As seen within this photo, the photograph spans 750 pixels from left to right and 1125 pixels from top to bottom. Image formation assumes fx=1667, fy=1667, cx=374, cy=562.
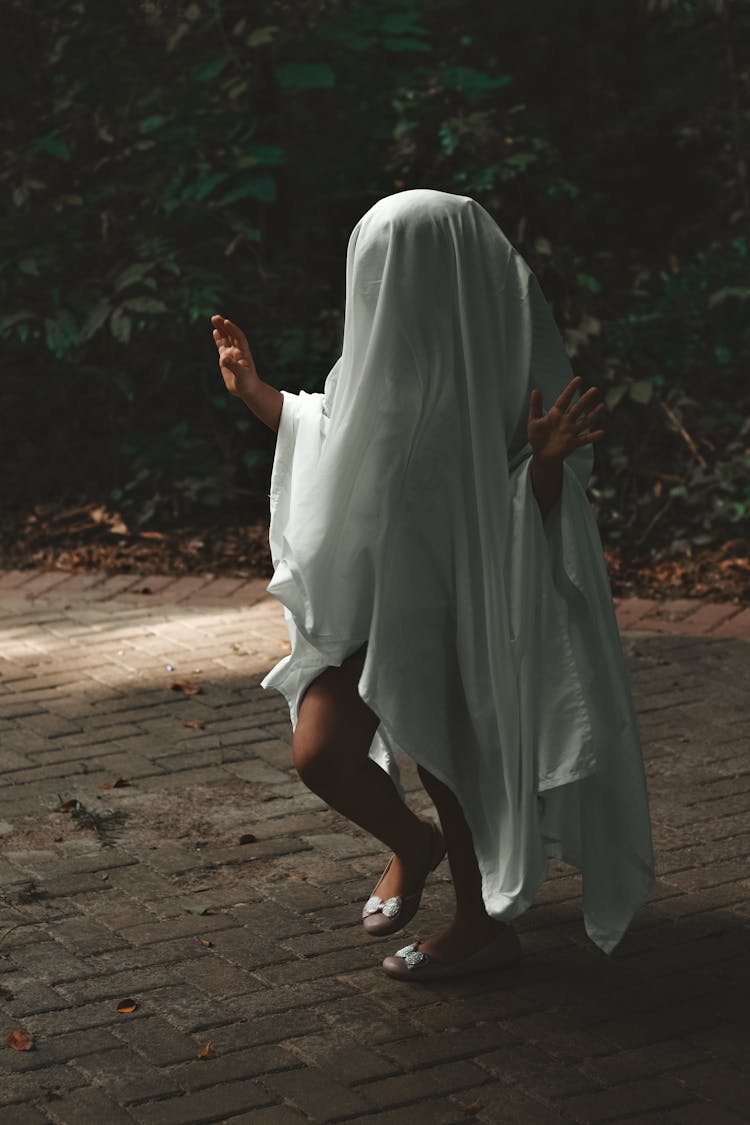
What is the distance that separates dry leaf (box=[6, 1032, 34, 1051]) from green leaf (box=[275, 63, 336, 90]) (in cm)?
665

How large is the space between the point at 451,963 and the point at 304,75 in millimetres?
6469

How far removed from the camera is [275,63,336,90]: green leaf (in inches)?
357

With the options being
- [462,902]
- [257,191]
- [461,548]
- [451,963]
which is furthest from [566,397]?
[257,191]

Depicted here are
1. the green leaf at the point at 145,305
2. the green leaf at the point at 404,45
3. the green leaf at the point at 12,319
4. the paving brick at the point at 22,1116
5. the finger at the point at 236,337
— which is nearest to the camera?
the paving brick at the point at 22,1116

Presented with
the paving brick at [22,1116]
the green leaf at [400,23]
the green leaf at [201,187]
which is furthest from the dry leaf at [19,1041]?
the green leaf at [400,23]

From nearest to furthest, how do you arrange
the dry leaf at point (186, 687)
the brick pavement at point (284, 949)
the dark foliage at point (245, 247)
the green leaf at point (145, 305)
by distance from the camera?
the brick pavement at point (284, 949), the dry leaf at point (186, 687), the green leaf at point (145, 305), the dark foliage at point (245, 247)

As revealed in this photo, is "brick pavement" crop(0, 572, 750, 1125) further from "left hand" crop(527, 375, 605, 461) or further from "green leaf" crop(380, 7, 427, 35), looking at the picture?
"green leaf" crop(380, 7, 427, 35)

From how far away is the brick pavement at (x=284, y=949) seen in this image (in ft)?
10.6

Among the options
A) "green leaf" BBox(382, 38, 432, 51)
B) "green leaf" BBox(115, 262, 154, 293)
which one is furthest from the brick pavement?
"green leaf" BBox(382, 38, 432, 51)

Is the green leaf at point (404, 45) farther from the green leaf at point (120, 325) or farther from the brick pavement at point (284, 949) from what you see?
the brick pavement at point (284, 949)

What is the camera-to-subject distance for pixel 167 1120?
123 inches

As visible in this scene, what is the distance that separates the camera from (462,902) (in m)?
3.77

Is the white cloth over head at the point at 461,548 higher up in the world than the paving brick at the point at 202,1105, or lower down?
higher up

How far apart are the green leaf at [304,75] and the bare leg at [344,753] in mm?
6112
